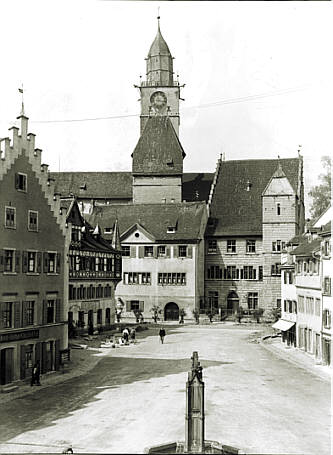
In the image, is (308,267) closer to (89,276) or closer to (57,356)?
(57,356)

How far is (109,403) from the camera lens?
27.0 meters

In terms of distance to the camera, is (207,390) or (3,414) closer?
(3,414)

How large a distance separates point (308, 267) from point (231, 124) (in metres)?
16.8

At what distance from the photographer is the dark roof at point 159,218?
2849 inches

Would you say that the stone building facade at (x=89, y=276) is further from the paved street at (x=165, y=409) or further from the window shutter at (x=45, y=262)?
the window shutter at (x=45, y=262)

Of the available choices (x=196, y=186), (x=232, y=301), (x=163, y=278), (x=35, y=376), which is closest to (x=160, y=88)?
(x=196, y=186)

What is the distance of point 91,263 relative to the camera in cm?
5588

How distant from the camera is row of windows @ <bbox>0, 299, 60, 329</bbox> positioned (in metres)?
31.0

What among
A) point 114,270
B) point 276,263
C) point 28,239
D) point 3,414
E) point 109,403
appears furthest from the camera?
point 276,263

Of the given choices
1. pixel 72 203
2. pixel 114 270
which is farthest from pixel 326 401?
pixel 114 270

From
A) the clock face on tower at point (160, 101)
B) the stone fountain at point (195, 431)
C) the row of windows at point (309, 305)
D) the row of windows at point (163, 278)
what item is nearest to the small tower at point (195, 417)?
the stone fountain at point (195, 431)

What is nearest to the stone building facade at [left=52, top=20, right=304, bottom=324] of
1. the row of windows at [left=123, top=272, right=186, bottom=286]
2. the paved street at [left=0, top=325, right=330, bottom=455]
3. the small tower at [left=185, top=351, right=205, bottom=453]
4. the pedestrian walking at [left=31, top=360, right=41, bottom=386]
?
the row of windows at [left=123, top=272, right=186, bottom=286]

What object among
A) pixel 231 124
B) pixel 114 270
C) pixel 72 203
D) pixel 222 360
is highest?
pixel 231 124

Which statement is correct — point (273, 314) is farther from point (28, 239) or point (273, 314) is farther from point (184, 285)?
point (28, 239)
